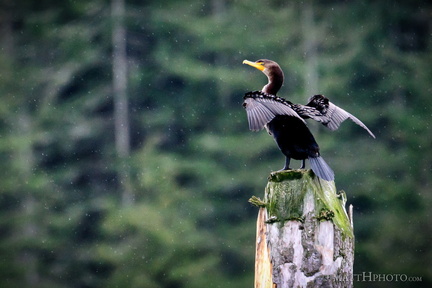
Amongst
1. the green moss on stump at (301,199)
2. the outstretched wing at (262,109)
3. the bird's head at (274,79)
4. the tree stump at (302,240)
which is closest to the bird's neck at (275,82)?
the bird's head at (274,79)

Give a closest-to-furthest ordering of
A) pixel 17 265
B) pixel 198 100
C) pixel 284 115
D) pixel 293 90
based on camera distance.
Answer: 1. pixel 284 115
2. pixel 17 265
3. pixel 293 90
4. pixel 198 100

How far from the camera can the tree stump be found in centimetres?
392

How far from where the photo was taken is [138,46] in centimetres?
2147

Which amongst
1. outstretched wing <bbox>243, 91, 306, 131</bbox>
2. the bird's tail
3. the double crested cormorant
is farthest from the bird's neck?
the bird's tail

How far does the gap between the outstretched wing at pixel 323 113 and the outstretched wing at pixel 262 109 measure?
0.12 metres

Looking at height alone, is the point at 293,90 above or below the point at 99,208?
above

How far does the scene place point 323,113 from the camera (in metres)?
5.13

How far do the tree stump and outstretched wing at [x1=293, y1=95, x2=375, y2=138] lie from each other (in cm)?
85

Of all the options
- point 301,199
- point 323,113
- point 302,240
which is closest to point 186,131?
point 323,113

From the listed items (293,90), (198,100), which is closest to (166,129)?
(198,100)

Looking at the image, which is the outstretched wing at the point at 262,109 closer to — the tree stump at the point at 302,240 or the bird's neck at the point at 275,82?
the tree stump at the point at 302,240

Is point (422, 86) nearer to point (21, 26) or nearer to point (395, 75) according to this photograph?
point (395, 75)

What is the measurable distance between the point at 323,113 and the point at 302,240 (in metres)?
1.42

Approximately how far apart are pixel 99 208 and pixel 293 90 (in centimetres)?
587
